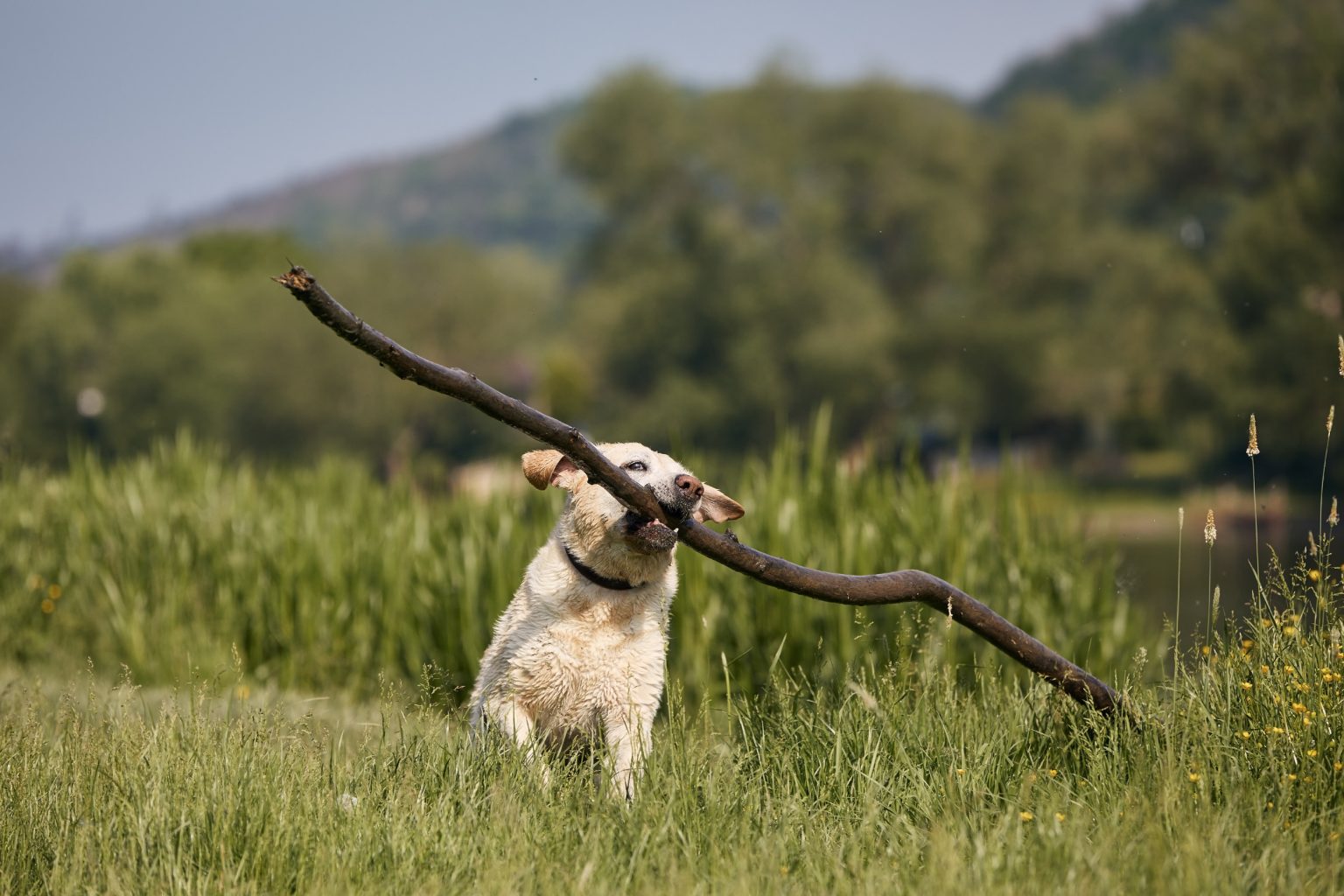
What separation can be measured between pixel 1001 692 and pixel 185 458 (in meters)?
9.14

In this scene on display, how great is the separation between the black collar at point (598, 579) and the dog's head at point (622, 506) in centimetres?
5

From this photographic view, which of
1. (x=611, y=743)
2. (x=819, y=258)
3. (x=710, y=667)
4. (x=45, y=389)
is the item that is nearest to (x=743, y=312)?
(x=819, y=258)

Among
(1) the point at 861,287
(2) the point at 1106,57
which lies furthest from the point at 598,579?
(2) the point at 1106,57

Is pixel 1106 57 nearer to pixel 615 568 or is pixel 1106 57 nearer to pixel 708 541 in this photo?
pixel 615 568

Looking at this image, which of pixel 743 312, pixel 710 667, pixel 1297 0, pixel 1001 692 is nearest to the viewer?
pixel 1001 692

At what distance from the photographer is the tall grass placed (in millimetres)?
9023

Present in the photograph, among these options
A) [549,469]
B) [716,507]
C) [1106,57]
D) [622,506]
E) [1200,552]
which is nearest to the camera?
[622,506]

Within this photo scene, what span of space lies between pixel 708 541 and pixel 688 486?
0.22m

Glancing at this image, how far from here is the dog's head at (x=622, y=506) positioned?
193 inches

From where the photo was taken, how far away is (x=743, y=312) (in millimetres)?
50125

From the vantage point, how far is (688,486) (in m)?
4.88

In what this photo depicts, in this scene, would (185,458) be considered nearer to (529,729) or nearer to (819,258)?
A: (529,729)

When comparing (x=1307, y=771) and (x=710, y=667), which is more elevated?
(x=1307, y=771)

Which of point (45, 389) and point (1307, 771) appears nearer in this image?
point (1307, 771)
